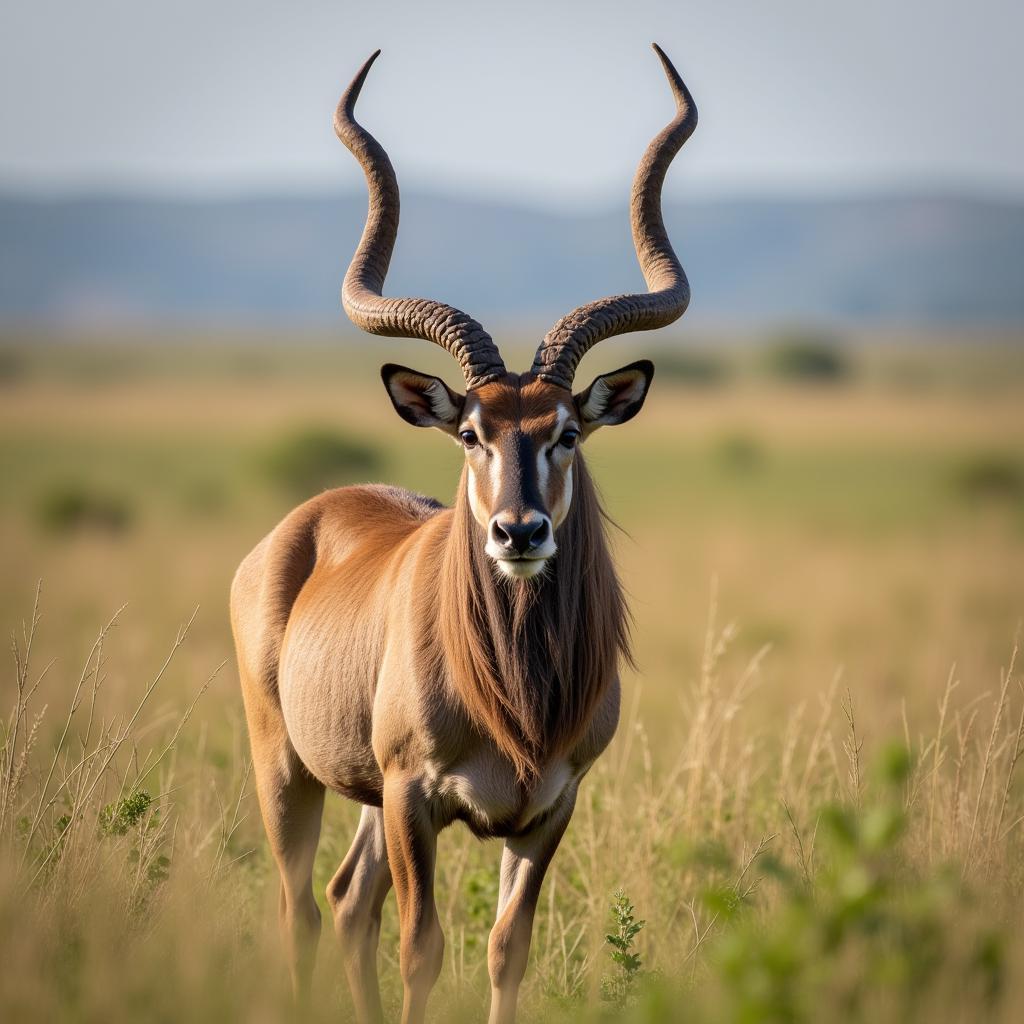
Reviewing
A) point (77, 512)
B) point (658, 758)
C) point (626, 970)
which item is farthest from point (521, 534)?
point (77, 512)

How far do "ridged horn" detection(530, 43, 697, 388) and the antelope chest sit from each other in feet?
6.10

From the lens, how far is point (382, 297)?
293 inches

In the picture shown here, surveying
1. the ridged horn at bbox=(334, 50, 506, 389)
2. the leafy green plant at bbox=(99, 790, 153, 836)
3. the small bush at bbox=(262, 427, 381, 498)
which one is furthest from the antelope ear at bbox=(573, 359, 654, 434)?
the small bush at bbox=(262, 427, 381, 498)

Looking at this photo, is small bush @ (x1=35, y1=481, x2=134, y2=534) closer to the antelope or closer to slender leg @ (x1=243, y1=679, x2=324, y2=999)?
slender leg @ (x1=243, y1=679, x2=324, y2=999)

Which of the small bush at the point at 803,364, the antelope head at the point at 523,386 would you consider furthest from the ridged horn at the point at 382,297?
the small bush at the point at 803,364

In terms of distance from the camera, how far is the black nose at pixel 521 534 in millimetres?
6125

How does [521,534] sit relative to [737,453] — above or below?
above

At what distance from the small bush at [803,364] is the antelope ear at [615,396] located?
9912cm

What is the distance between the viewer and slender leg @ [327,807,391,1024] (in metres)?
7.52

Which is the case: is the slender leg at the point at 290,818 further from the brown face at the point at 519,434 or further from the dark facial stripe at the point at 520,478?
the dark facial stripe at the point at 520,478

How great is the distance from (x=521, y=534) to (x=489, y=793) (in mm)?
1257

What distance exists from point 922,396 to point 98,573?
3030 inches

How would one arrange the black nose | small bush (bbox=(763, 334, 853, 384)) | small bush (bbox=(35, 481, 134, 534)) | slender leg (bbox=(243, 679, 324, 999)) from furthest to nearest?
small bush (bbox=(763, 334, 853, 384)) < small bush (bbox=(35, 481, 134, 534)) < slender leg (bbox=(243, 679, 324, 999)) < the black nose

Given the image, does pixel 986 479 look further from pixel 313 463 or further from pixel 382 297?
pixel 382 297
